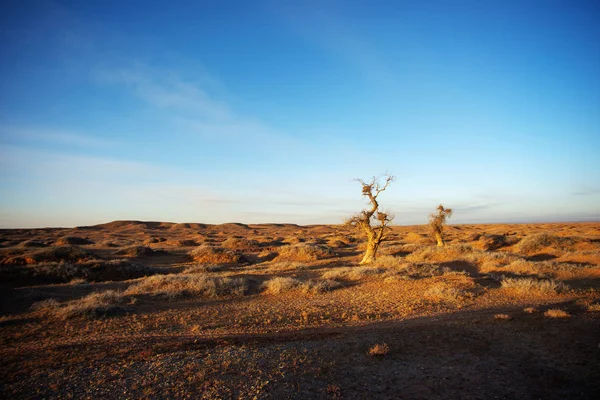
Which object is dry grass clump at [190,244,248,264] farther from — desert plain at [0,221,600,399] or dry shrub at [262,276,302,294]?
dry shrub at [262,276,302,294]

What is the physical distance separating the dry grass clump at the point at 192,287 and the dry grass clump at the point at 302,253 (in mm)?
14167

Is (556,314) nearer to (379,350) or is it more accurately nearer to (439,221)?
(379,350)

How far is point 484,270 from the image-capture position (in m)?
18.9

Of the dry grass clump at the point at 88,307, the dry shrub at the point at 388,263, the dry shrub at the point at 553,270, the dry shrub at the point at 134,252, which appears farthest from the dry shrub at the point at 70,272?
the dry shrub at the point at 553,270

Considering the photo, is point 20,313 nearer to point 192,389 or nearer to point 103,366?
point 103,366

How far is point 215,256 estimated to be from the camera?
2977cm

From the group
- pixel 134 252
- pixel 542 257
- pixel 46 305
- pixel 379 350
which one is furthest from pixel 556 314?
pixel 134 252

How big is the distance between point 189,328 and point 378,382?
19.7ft

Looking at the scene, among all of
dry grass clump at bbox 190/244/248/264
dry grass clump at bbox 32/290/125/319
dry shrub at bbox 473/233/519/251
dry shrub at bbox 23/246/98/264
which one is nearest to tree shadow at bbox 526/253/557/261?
dry shrub at bbox 473/233/519/251

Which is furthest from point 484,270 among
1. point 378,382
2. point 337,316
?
point 378,382

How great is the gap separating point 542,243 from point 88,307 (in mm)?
32332

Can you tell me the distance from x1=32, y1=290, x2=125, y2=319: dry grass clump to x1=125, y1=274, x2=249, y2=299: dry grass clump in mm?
1653

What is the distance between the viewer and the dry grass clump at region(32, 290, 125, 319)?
35.6 ft

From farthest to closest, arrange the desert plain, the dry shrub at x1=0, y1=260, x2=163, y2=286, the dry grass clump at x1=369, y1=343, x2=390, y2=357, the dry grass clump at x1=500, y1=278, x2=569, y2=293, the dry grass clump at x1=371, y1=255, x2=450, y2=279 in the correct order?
the dry shrub at x1=0, y1=260, x2=163, y2=286 → the dry grass clump at x1=371, y1=255, x2=450, y2=279 → the dry grass clump at x1=500, y1=278, x2=569, y2=293 → the dry grass clump at x1=369, y1=343, x2=390, y2=357 → the desert plain
